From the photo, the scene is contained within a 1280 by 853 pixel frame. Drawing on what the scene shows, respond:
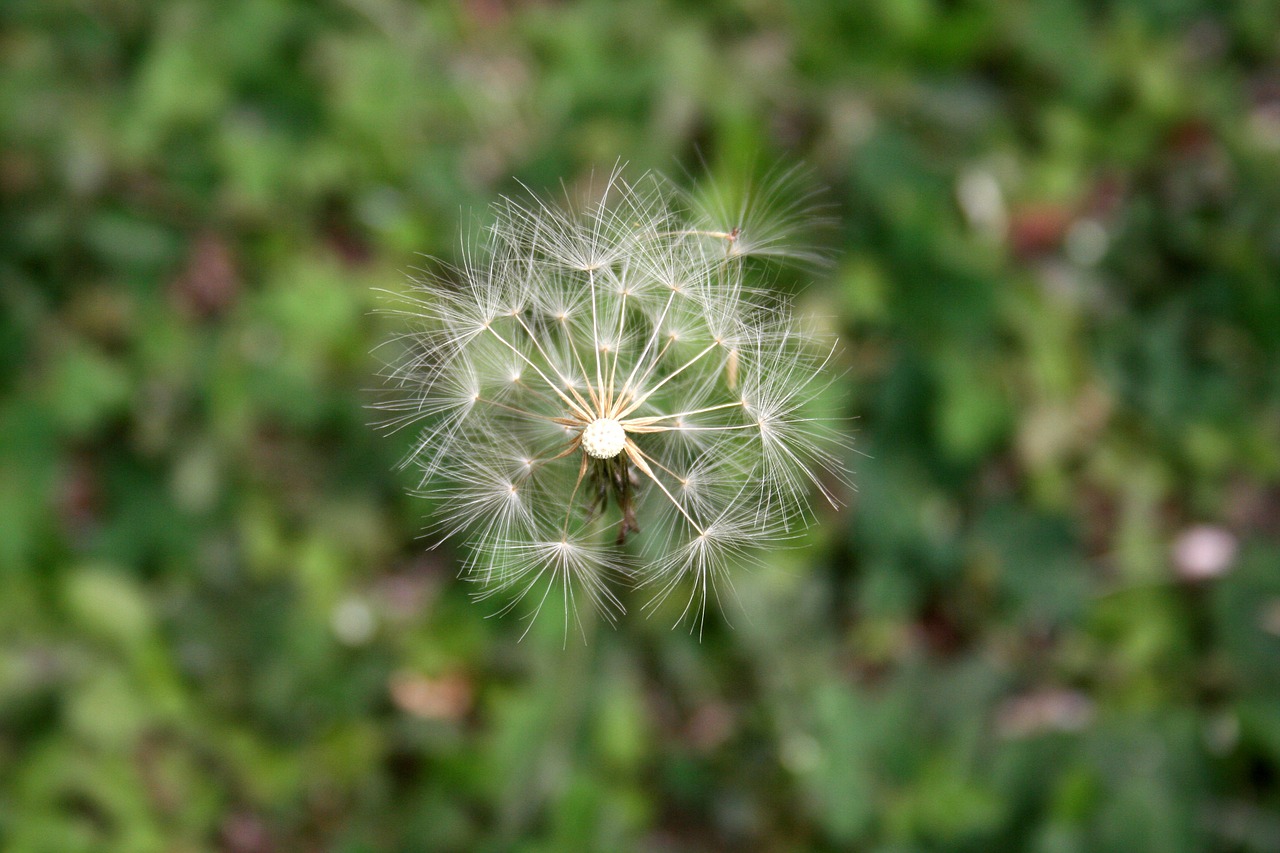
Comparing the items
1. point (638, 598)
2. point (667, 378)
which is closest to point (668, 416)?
point (667, 378)

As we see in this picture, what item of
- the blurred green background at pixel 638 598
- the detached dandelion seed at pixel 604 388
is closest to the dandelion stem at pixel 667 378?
the detached dandelion seed at pixel 604 388

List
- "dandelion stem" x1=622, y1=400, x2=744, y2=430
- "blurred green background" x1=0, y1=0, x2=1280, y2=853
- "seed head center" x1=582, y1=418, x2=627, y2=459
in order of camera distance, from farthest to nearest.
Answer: "blurred green background" x1=0, y1=0, x2=1280, y2=853
"dandelion stem" x1=622, y1=400, x2=744, y2=430
"seed head center" x1=582, y1=418, x2=627, y2=459

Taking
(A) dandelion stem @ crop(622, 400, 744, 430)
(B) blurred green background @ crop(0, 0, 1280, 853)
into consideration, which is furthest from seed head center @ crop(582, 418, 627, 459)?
(B) blurred green background @ crop(0, 0, 1280, 853)

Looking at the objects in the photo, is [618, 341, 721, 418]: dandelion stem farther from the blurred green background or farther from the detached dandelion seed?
the blurred green background

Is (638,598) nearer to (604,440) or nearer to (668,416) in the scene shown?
(668,416)

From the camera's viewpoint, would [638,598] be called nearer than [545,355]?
No

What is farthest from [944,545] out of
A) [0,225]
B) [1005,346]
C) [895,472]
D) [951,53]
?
[0,225]
